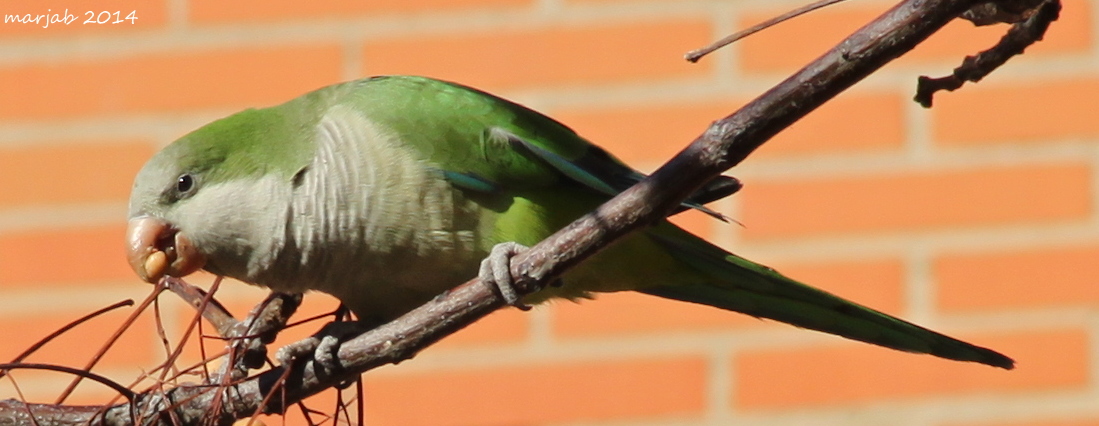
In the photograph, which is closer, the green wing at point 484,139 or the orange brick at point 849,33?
the green wing at point 484,139

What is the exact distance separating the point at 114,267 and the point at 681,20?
1.14 metres

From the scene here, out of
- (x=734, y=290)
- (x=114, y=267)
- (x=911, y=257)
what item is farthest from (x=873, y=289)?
(x=114, y=267)

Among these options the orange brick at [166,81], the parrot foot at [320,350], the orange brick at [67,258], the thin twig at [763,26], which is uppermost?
the orange brick at [166,81]

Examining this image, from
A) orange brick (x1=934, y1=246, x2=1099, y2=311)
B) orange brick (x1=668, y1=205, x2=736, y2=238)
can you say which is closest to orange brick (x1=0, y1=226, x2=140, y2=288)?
orange brick (x1=668, y1=205, x2=736, y2=238)

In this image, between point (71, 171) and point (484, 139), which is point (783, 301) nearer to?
point (484, 139)

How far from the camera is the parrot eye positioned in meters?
1.78

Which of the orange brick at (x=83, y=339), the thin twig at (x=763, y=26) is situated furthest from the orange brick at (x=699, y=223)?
the thin twig at (x=763, y=26)

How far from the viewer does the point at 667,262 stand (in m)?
1.90

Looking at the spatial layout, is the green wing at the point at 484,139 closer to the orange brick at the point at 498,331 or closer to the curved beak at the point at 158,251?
the curved beak at the point at 158,251

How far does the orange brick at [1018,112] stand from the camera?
222cm

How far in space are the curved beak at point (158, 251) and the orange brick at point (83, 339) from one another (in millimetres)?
681

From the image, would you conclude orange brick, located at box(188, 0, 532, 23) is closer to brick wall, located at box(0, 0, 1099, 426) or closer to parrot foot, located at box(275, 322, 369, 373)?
brick wall, located at box(0, 0, 1099, 426)

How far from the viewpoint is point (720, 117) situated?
2291 millimetres

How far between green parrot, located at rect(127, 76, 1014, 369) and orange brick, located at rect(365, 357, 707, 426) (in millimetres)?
408
